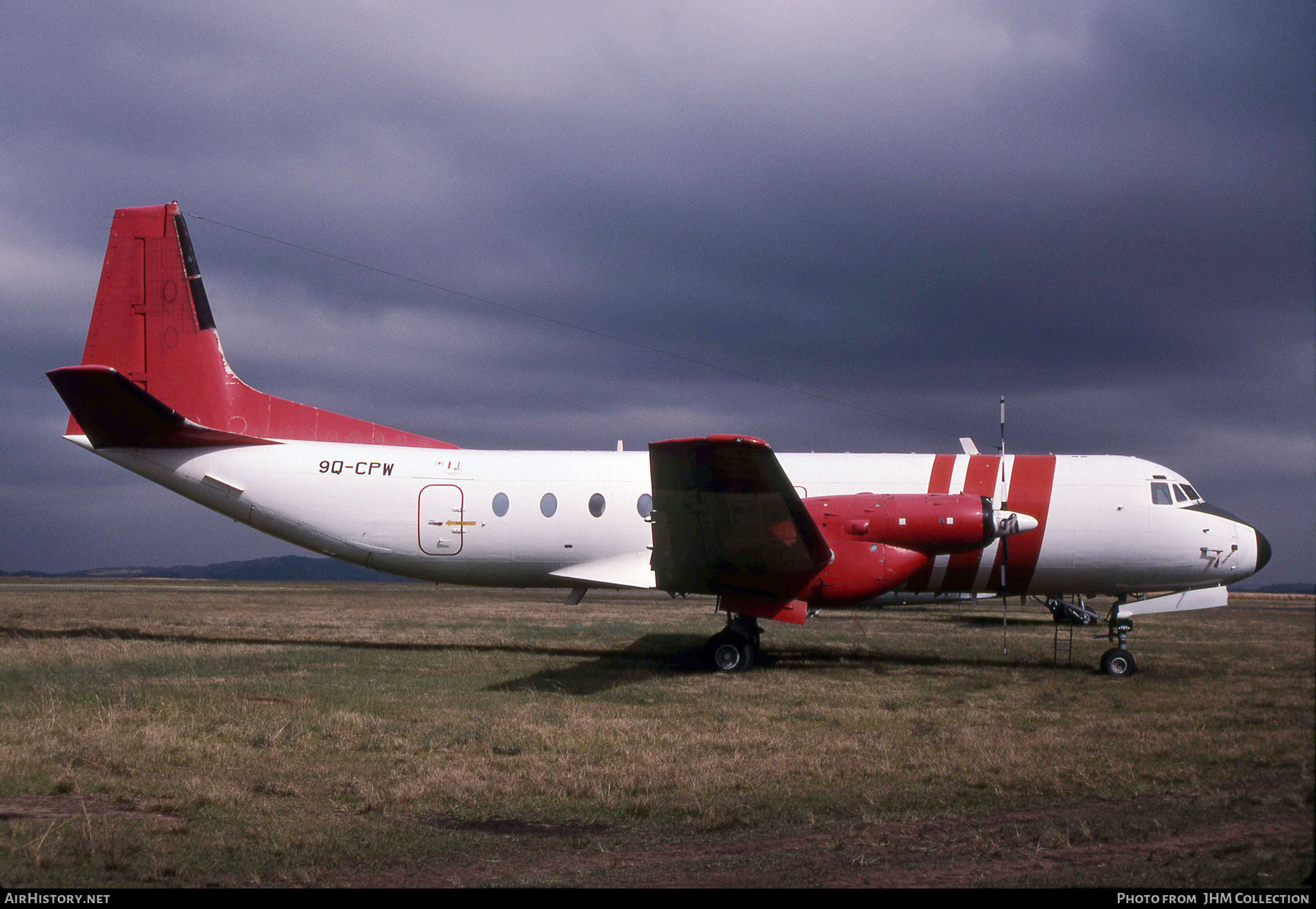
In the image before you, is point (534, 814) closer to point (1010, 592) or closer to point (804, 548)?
point (804, 548)

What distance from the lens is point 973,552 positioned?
553 inches

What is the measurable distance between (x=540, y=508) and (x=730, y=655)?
3.86 metres

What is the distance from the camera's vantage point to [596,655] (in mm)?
15141

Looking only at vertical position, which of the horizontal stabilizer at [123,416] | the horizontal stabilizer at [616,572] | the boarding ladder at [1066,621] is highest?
the horizontal stabilizer at [123,416]

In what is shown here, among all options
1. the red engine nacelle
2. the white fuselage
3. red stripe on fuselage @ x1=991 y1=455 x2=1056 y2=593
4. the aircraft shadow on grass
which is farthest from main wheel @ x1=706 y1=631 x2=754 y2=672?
red stripe on fuselage @ x1=991 y1=455 x2=1056 y2=593

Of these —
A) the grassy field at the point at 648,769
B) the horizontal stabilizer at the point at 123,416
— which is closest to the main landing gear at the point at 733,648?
the grassy field at the point at 648,769

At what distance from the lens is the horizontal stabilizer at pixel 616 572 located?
1430 cm

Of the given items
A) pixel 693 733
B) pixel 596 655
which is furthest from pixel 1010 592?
pixel 693 733

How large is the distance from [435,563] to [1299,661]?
13.4m

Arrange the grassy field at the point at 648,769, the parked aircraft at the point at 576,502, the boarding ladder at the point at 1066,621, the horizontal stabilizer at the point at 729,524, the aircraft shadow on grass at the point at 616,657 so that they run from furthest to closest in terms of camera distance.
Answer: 1. the boarding ladder at the point at 1066,621
2. the parked aircraft at the point at 576,502
3. the aircraft shadow on grass at the point at 616,657
4. the horizontal stabilizer at the point at 729,524
5. the grassy field at the point at 648,769

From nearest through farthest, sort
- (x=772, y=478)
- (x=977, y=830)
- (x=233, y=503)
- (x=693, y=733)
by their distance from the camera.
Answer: (x=977, y=830)
(x=693, y=733)
(x=772, y=478)
(x=233, y=503)

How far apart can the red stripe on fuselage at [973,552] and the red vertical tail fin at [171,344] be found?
8825 mm

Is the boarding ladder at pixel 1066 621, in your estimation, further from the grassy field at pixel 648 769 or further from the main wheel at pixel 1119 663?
the grassy field at pixel 648 769

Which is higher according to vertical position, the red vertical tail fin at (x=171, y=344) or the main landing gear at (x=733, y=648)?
the red vertical tail fin at (x=171, y=344)
